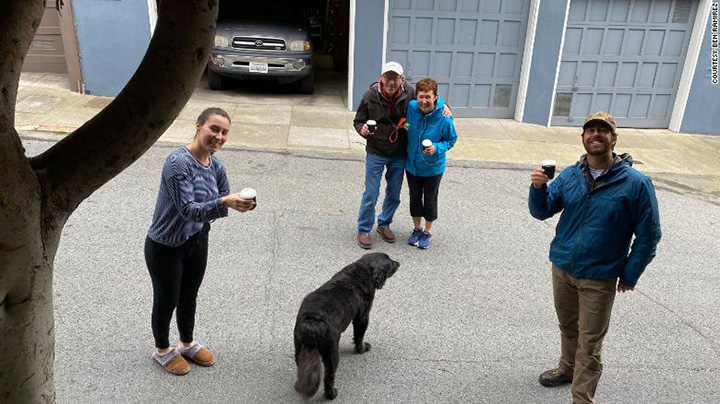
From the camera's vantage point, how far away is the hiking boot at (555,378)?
3.92m

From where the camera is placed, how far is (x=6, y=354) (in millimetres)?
1878

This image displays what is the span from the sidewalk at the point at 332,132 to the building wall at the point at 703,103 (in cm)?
24

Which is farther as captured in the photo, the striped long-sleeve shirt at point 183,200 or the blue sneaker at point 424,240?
the blue sneaker at point 424,240

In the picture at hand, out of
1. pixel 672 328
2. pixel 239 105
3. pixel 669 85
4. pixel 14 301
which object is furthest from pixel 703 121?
pixel 14 301

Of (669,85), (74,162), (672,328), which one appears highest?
(74,162)

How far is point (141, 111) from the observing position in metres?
1.93

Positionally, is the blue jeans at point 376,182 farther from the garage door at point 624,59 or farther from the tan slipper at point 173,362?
the garage door at point 624,59

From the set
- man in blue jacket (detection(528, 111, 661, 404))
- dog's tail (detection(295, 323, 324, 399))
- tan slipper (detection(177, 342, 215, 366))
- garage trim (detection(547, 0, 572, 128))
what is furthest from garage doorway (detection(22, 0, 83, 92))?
man in blue jacket (detection(528, 111, 661, 404))

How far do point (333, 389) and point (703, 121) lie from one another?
11036 millimetres

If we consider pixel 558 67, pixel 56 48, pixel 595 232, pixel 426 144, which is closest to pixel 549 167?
pixel 595 232

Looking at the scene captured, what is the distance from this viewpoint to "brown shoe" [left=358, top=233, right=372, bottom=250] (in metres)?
5.72

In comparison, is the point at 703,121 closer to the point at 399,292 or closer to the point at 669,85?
the point at 669,85

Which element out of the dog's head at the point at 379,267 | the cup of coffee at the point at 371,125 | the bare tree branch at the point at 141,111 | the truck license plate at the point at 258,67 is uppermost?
the bare tree branch at the point at 141,111

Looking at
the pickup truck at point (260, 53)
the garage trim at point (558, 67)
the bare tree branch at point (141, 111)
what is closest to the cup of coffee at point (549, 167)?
the bare tree branch at point (141, 111)
